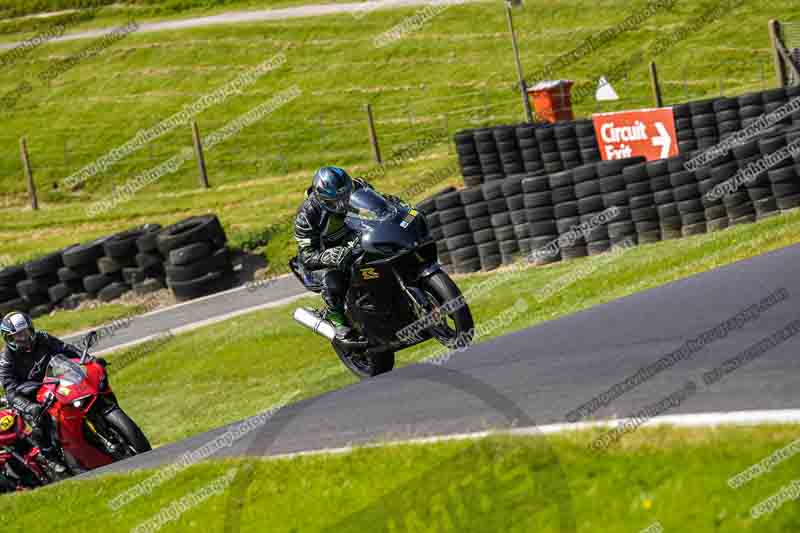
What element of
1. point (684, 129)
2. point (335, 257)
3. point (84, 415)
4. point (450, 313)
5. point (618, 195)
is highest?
point (335, 257)

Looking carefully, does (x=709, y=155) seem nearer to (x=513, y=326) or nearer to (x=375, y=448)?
Answer: (x=513, y=326)

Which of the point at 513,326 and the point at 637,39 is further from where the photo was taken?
the point at 637,39

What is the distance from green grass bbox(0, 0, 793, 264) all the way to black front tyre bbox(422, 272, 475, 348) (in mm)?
14252

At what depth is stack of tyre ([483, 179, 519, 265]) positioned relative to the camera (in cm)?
1706

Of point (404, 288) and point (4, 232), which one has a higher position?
point (404, 288)

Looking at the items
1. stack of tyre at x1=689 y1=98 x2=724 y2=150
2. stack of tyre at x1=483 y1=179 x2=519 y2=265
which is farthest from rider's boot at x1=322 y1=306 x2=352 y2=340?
stack of tyre at x1=689 y1=98 x2=724 y2=150

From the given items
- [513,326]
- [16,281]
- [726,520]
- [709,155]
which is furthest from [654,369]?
[16,281]

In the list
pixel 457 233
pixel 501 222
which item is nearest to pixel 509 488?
pixel 501 222

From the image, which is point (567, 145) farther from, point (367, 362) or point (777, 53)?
point (367, 362)

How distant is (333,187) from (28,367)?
3622mm

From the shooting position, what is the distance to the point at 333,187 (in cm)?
1026

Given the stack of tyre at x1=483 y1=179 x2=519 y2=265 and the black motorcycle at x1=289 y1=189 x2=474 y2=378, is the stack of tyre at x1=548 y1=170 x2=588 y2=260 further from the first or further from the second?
the black motorcycle at x1=289 y1=189 x2=474 y2=378

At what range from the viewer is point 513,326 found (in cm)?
1264

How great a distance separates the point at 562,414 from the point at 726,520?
221 centimetres
